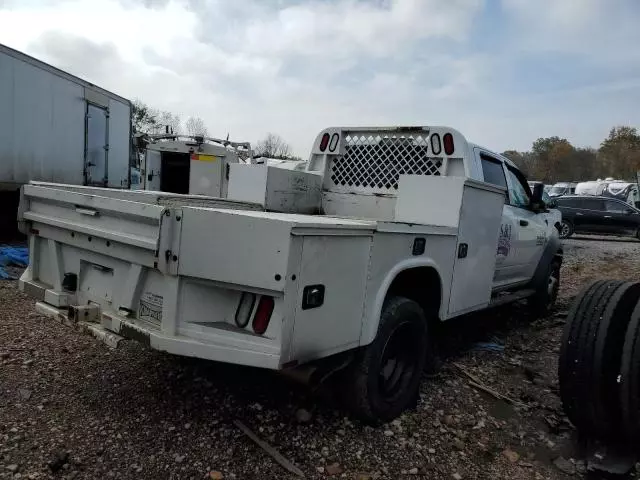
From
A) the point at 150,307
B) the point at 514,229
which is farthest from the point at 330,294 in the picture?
the point at 514,229

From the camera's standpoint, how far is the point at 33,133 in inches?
330

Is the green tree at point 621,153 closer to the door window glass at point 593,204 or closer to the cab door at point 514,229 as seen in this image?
the door window glass at point 593,204

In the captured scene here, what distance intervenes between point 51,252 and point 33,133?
609 centimetres

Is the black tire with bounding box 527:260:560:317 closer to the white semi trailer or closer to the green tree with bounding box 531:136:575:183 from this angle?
the white semi trailer

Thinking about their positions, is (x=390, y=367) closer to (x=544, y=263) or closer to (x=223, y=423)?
(x=223, y=423)

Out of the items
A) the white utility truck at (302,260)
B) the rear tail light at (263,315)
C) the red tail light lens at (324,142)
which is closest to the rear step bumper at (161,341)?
the white utility truck at (302,260)

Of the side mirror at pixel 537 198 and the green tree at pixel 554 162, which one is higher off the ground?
the green tree at pixel 554 162

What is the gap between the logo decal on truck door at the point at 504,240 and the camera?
15.7ft

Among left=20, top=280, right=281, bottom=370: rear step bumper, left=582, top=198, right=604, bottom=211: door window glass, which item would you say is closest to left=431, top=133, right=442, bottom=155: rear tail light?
left=20, top=280, right=281, bottom=370: rear step bumper

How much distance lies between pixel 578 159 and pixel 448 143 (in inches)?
2969

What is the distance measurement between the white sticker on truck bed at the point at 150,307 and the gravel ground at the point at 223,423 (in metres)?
0.71

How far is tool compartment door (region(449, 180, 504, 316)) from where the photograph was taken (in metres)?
3.75

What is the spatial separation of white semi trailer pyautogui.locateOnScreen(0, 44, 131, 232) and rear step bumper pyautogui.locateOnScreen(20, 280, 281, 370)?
20.4 feet

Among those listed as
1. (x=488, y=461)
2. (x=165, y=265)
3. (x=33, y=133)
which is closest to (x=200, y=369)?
(x=165, y=265)
